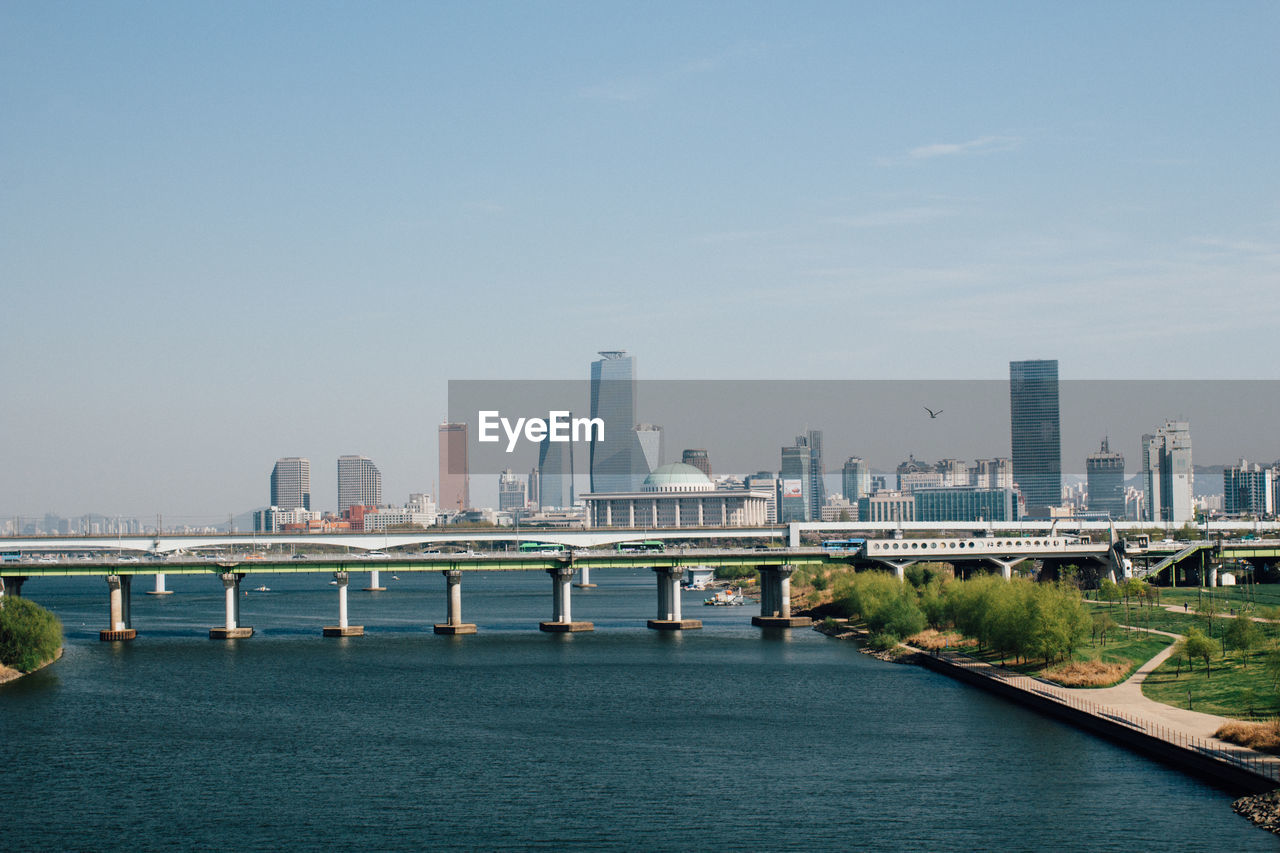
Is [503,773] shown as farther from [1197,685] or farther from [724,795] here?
[1197,685]

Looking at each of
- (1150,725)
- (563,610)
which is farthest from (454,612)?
(1150,725)

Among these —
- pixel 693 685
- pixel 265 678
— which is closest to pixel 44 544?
pixel 265 678

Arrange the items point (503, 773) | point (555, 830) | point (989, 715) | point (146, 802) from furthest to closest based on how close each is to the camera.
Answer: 1. point (989, 715)
2. point (503, 773)
3. point (146, 802)
4. point (555, 830)

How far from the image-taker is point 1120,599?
119 metres

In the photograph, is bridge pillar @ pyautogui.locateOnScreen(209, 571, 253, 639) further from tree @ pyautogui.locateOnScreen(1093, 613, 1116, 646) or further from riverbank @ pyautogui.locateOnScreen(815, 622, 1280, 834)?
tree @ pyautogui.locateOnScreen(1093, 613, 1116, 646)

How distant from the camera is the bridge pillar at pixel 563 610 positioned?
12631 cm

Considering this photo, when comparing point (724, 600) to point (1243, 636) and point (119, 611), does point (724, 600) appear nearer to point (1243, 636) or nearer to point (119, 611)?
point (119, 611)

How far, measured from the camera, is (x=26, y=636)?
315 ft

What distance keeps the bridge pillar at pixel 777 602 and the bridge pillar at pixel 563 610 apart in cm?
1783

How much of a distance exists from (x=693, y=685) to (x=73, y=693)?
124 ft

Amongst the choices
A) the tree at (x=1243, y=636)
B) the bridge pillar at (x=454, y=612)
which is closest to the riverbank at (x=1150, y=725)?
the tree at (x=1243, y=636)

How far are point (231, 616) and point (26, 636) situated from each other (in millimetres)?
28273

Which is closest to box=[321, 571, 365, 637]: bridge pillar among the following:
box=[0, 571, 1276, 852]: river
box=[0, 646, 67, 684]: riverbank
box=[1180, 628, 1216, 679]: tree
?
box=[0, 571, 1276, 852]: river

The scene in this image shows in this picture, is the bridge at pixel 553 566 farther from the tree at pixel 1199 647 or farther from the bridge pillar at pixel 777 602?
the tree at pixel 1199 647
